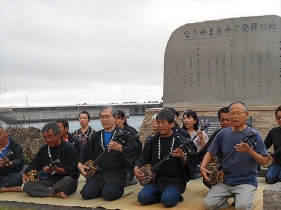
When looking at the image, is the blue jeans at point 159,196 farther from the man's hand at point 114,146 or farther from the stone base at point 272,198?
the stone base at point 272,198

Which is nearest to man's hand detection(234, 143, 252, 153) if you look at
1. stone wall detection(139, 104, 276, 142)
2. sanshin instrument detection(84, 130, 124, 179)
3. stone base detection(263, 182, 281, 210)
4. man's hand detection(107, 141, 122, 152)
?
stone base detection(263, 182, 281, 210)

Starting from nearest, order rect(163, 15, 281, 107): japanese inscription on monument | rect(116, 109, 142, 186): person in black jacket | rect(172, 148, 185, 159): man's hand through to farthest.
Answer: rect(172, 148, 185, 159): man's hand
rect(116, 109, 142, 186): person in black jacket
rect(163, 15, 281, 107): japanese inscription on monument

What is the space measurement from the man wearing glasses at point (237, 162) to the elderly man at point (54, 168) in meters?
2.02

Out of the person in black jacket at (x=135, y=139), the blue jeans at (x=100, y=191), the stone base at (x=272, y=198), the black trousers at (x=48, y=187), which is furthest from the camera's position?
the person in black jacket at (x=135, y=139)

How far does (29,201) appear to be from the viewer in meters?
5.27

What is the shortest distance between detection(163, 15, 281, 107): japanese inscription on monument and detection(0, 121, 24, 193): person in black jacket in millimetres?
4609

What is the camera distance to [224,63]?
911cm

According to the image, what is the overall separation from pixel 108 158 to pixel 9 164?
1.55 meters

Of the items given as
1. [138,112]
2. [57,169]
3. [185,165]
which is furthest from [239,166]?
[138,112]

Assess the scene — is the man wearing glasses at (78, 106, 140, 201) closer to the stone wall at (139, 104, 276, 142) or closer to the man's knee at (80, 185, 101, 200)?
the man's knee at (80, 185, 101, 200)

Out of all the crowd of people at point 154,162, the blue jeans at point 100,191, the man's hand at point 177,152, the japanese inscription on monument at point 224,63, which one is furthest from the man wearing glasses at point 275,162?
the japanese inscription on monument at point 224,63

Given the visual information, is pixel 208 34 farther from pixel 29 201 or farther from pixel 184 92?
pixel 29 201

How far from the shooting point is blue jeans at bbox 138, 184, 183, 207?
4.70 meters

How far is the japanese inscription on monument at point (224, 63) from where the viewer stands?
8703 millimetres
